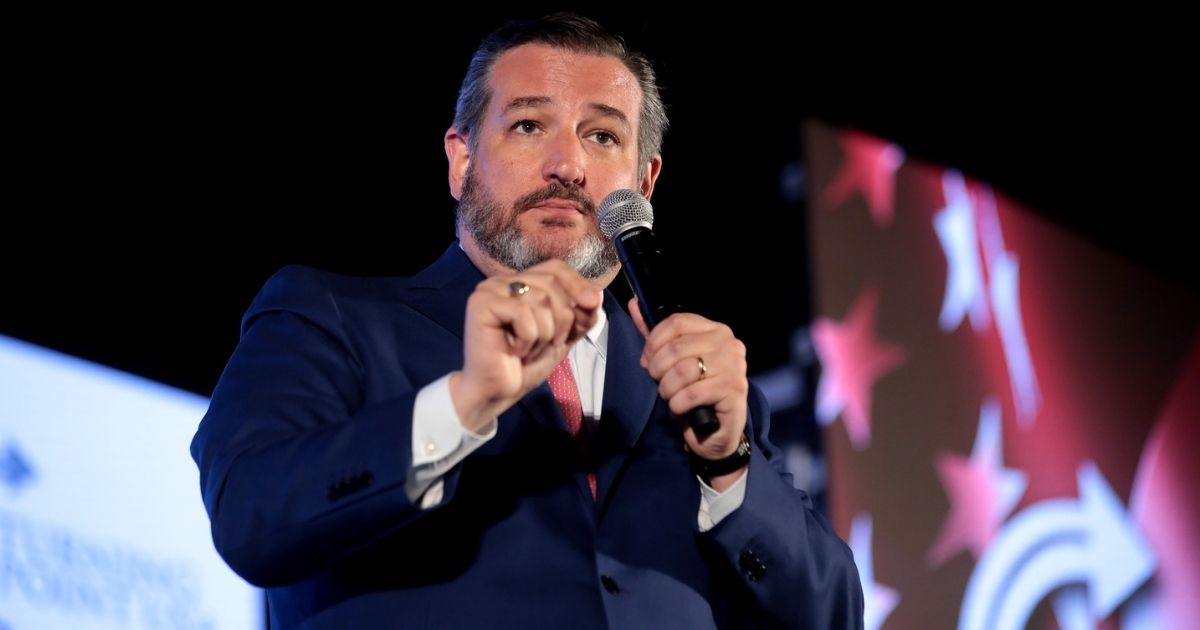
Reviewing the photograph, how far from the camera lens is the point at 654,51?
429 centimetres

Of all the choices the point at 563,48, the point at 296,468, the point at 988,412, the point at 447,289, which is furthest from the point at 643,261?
the point at 988,412

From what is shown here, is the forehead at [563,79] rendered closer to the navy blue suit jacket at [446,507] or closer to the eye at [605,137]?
the eye at [605,137]

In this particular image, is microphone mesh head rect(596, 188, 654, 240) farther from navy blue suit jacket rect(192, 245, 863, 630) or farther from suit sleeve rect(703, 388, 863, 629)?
suit sleeve rect(703, 388, 863, 629)

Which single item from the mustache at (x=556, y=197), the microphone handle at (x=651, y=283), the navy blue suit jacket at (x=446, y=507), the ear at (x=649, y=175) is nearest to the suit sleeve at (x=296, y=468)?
the navy blue suit jacket at (x=446, y=507)

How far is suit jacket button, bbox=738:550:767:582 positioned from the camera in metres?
1.59

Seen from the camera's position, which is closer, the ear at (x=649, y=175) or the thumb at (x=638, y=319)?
the thumb at (x=638, y=319)

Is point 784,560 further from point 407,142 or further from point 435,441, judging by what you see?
point 407,142

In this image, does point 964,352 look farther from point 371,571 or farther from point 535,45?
point 371,571

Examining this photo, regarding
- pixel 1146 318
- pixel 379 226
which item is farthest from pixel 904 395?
pixel 379 226

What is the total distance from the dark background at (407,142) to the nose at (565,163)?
1623 mm

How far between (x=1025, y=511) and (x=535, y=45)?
88.6 inches

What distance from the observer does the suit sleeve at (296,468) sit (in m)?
1.35

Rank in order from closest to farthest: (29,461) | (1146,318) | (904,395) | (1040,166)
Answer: (29,461), (904,395), (1146,318), (1040,166)

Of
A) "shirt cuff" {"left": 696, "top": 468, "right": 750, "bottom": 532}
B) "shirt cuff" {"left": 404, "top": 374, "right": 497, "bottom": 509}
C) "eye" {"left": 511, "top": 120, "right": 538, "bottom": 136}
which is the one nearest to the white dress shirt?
"shirt cuff" {"left": 404, "top": 374, "right": 497, "bottom": 509}
